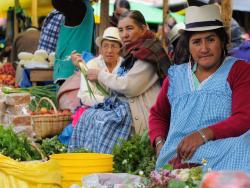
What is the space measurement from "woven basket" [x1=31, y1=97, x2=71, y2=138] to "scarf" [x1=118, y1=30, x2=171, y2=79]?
1305 mm

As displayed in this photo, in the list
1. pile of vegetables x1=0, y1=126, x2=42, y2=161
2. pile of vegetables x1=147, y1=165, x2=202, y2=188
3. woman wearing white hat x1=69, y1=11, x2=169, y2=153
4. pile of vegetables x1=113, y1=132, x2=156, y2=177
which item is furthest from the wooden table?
pile of vegetables x1=147, y1=165, x2=202, y2=188

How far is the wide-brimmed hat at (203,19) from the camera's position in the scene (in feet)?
13.7

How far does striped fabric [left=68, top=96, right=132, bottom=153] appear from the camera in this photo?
17.6ft

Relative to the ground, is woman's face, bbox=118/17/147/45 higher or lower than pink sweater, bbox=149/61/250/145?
higher

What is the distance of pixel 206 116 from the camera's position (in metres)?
3.97

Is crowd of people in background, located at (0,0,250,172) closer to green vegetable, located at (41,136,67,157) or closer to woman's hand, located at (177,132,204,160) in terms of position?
woman's hand, located at (177,132,204,160)

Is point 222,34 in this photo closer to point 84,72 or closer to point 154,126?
point 154,126

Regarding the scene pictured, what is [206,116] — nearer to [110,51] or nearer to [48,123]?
[110,51]

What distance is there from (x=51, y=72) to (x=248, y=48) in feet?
11.2

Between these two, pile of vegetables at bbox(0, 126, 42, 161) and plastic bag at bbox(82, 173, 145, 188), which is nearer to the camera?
plastic bag at bbox(82, 173, 145, 188)

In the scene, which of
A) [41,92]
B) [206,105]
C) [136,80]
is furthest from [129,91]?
[41,92]

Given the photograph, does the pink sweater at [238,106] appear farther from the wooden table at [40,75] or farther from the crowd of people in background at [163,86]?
the wooden table at [40,75]

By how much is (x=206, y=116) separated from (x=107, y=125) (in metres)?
1.57

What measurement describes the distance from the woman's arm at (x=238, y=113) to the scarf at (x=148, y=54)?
134cm
